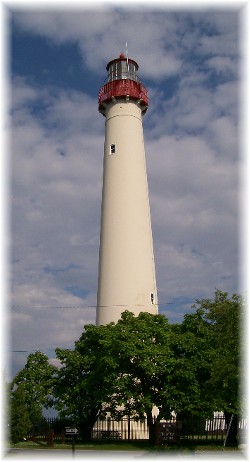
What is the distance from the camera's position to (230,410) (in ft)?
82.6

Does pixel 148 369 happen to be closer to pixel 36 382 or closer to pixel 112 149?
pixel 36 382

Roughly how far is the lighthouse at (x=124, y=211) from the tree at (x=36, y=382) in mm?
4485

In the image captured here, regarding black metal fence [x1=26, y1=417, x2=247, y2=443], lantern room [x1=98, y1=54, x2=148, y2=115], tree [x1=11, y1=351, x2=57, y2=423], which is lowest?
black metal fence [x1=26, y1=417, x2=247, y2=443]

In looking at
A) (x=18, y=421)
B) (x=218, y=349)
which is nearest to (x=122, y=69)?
(x=218, y=349)

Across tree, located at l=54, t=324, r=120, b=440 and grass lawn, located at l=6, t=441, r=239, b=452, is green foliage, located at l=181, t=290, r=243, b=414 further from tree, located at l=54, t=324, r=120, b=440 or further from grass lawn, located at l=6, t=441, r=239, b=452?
tree, located at l=54, t=324, r=120, b=440

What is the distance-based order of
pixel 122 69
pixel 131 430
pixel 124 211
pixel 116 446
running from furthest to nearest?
pixel 122 69
pixel 124 211
pixel 131 430
pixel 116 446

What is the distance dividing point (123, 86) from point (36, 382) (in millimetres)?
21830

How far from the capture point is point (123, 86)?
124 feet

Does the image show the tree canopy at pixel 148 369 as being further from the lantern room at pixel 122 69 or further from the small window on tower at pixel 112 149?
the lantern room at pixel 122 69

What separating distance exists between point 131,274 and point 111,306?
2.49 metres

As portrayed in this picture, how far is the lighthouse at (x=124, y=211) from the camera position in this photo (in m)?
33.6

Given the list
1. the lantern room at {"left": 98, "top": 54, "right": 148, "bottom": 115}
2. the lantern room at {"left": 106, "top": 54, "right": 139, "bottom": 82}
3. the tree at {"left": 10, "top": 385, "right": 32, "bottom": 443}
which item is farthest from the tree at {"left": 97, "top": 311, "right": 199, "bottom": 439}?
the lantern room at {"left": 106, "top": 54, "right": 139, "bottom": 82}

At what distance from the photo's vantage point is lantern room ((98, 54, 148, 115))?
3759 cm

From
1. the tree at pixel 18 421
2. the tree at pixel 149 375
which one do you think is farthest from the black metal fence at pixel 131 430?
the tree at pixel 149 375
